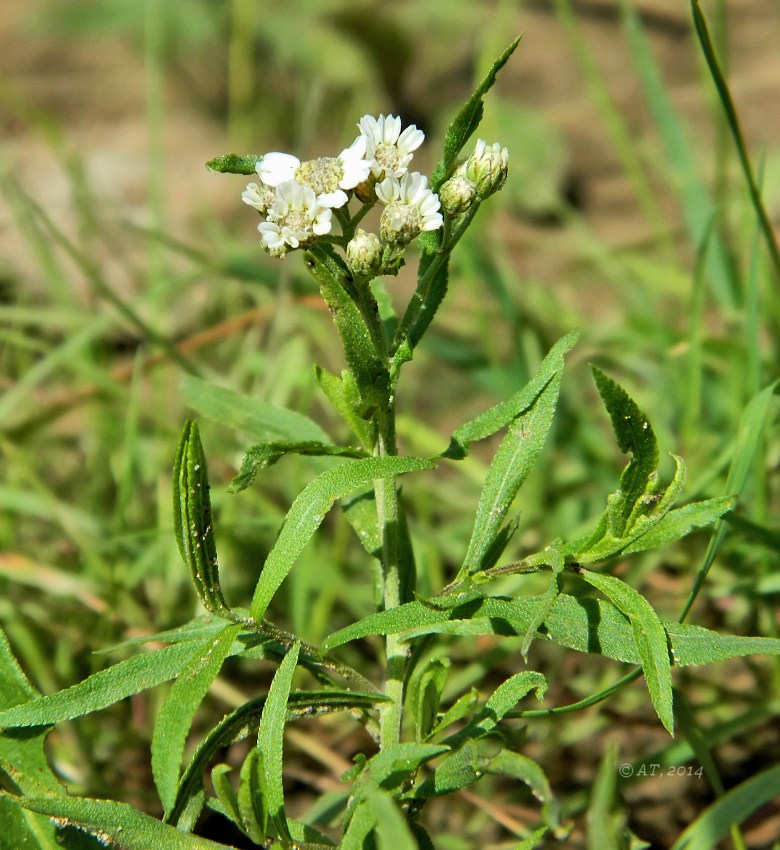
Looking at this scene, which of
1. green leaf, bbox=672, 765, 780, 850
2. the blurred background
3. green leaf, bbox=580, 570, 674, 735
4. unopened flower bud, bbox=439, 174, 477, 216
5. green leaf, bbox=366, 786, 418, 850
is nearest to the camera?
green leaf, bbox=366, 786, 418, 850

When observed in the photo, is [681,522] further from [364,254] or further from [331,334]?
[331,334]

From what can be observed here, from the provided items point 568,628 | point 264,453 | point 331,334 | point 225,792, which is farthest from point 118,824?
point 331,334

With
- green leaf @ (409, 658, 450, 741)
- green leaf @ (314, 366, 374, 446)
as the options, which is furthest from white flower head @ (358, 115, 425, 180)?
green leaf @ (409, 658, 450, 741)

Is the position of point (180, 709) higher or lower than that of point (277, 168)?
lower

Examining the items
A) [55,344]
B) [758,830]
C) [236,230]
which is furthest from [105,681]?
[236,230]

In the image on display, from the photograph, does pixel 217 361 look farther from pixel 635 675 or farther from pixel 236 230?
pixel 635 675

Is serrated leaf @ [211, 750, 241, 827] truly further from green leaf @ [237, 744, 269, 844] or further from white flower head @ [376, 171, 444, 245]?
white flower head @ [376, 171, 444, 245]
